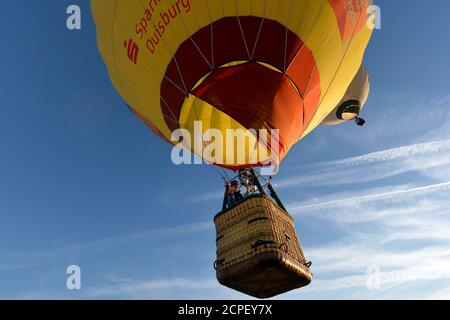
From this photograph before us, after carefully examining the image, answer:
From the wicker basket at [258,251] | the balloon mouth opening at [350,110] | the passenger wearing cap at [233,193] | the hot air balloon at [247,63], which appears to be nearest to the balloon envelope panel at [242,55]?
the hot air balloon at [247,63]

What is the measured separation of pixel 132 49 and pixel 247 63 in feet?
6.65

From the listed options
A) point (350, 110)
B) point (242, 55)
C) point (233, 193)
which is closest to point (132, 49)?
point (242, 55)

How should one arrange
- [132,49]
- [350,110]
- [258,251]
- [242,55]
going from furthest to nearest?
[350,110], [132,49], [242,55], [258,251]

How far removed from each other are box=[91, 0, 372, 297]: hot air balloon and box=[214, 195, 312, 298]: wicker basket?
0.02 meters

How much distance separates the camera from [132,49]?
588 centimetres

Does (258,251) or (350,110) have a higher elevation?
(350,110)

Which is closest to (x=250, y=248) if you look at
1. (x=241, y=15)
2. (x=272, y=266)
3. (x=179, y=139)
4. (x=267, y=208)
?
(x=272, y=266)

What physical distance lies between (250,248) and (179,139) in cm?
279

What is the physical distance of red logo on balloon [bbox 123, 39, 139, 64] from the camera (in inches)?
229

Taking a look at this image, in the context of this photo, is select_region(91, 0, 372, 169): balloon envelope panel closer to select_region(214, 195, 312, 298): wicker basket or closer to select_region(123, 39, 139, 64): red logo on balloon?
select_region(123, 39, 139, 64): red logo on balloon

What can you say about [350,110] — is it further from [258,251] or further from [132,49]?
[258,251]

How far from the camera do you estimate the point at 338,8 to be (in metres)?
5.51

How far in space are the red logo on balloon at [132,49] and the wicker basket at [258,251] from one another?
9.81 ft
